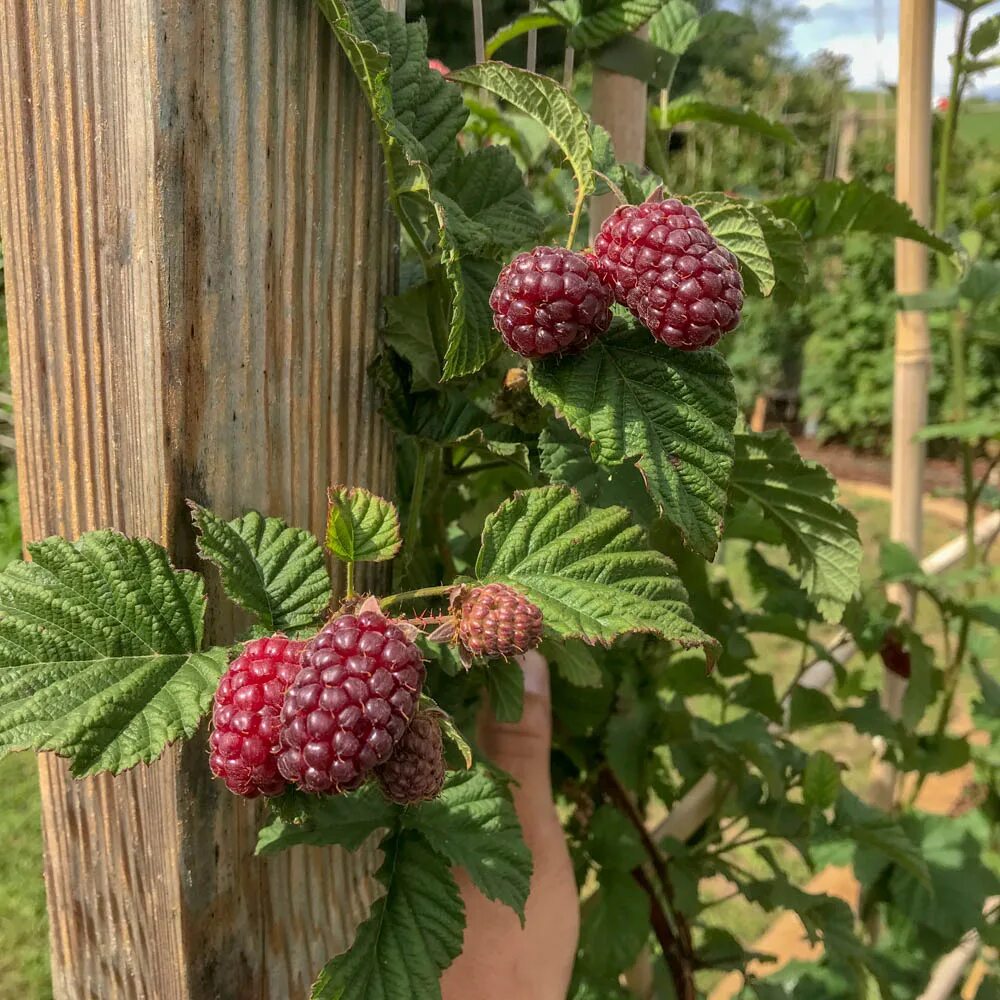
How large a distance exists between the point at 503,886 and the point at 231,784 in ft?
0.88

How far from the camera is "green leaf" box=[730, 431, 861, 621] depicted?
2.66 ft

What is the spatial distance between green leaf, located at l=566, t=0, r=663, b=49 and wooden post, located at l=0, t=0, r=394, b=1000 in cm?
35

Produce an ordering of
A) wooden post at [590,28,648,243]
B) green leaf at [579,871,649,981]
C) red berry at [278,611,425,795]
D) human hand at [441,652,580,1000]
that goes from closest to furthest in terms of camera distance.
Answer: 1. red berry at [278,611,425,795]
2. human hand at [441,652,580,1000]
3. wooden post at [590,28,648,243]
4. green leaf at [579,871,649,981]

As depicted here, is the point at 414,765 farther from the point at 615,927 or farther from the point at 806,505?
the point at 615,927

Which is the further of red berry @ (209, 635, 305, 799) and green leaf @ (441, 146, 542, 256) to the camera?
green leaf @ (441, 146, 542, 256)

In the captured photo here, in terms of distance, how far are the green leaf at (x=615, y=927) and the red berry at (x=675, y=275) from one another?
78cm

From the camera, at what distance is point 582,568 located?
61 centimetres

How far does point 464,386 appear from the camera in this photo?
76cm

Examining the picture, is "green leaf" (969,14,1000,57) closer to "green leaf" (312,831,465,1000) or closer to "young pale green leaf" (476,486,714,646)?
"young pale green leaf" (476,486,714,646)

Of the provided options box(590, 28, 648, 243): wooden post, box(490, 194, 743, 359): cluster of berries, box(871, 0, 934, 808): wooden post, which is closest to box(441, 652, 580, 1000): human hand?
box(490, 194, 743, 359): cluster of berries

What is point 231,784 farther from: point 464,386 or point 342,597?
point 464,386

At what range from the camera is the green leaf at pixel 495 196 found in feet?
2.23

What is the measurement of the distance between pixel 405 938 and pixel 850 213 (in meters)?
0.79

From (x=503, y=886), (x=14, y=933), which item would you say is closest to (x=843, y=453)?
(x=14, y=933)
